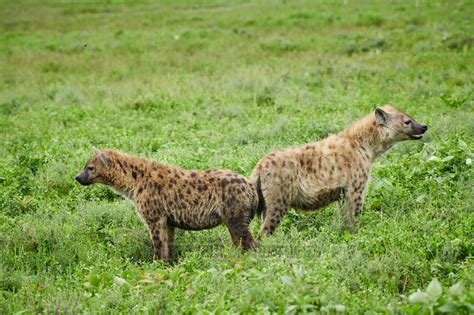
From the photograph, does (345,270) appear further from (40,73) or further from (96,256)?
(40,73)

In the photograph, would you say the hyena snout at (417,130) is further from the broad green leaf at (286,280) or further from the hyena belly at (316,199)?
the broad green leaf at (286,280)

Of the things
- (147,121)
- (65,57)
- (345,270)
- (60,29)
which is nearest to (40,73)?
(65,57)

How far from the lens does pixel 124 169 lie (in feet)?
21.8

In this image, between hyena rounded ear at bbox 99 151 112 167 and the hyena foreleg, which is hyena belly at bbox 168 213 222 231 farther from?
the hyena foreleg

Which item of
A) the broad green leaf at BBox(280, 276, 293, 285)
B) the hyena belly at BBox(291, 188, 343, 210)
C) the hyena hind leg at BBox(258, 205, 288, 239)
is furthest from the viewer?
the hyena belly at BBox(291, 188, 343, 210)

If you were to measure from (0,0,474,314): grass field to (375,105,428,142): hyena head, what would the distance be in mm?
424

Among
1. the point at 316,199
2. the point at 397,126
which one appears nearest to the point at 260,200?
the point at 316,199

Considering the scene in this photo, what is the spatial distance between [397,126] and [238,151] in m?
2.68

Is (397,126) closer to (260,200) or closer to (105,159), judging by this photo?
(260,200)

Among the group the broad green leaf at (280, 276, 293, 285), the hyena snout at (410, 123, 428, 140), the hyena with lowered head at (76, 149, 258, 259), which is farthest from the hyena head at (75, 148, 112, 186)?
the hyena snout at (410, 123, 428, 140)

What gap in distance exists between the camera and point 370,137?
7.07 meters

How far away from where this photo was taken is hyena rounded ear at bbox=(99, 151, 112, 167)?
6668 mm

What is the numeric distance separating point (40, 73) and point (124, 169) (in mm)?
11083

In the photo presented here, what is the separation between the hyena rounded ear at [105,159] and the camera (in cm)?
667
